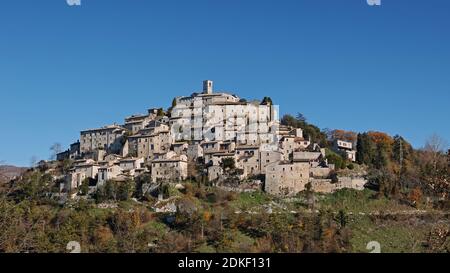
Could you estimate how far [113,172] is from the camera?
125 feet

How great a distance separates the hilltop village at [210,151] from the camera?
36.1 m

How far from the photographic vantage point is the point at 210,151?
128 feet

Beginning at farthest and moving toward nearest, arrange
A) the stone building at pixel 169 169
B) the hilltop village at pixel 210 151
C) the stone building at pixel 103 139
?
the stone building at pixel 103 139 < the stone building at pixel 169 169 < the hilltop village at pixel 210 151

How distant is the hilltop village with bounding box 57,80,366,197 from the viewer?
1422 inches

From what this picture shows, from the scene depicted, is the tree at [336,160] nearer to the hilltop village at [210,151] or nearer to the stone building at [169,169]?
the hilltop village at [210,151]

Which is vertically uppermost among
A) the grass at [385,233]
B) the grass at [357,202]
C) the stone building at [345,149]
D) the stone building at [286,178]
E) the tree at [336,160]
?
the stone building at [345,149]

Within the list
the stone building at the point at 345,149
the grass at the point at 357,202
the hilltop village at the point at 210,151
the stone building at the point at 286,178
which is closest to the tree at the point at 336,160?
the hilltop village at the point at 210,151

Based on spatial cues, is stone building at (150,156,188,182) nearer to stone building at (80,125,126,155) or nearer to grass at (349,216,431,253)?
stone building at (80,125,126,155)

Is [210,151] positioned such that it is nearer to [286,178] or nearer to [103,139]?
[286,178]

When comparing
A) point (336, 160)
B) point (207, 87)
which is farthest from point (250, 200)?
point (207, 87)

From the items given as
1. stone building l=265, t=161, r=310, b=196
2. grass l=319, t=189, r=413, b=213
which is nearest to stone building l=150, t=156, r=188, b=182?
stone building l=265, t=161, r=310, b=196

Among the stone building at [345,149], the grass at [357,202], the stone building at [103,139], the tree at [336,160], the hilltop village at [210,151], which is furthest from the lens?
the stone building at [103,139]
